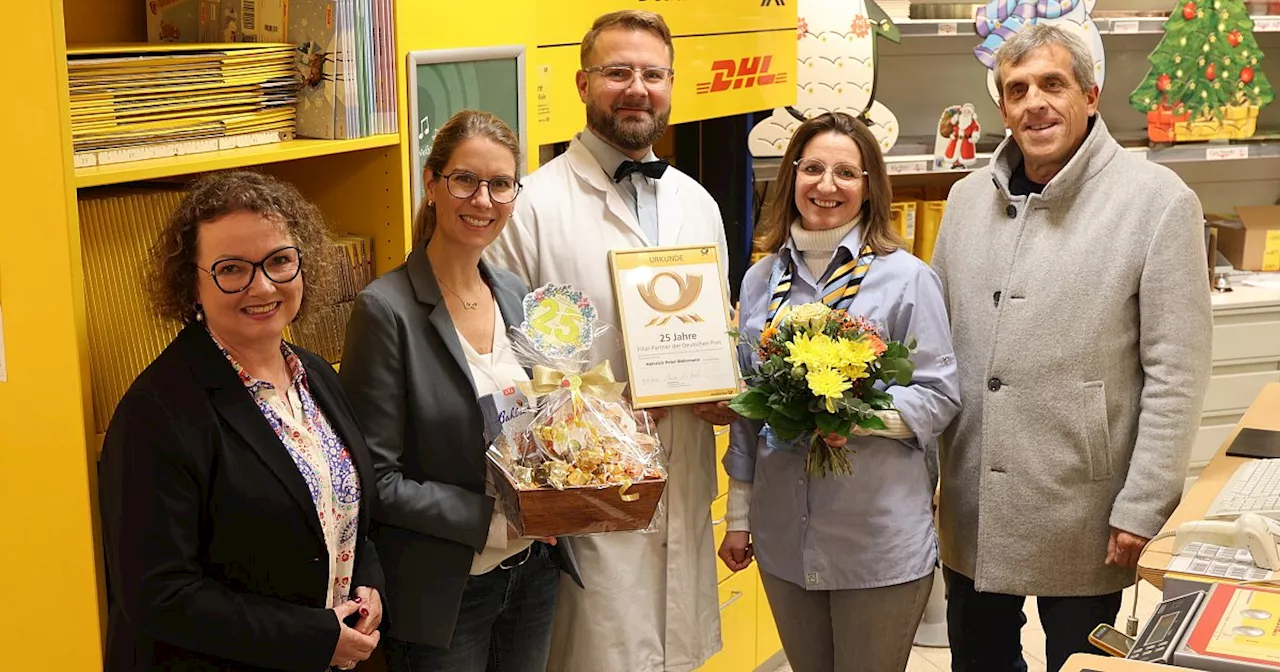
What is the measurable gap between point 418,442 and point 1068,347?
1357mm

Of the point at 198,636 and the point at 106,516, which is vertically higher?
the point at 106,516

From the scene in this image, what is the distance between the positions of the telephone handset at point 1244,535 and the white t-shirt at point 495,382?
3.82ft

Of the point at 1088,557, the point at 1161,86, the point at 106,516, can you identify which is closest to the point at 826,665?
the point at 1088,557

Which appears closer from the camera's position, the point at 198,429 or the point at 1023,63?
the point at 198,429

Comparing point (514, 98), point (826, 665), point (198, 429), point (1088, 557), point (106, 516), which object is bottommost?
point (826, 665)

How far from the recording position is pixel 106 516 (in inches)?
72.4

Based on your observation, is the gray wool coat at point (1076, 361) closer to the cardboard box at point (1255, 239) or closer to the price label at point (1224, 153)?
the price label at point (1224, 153)

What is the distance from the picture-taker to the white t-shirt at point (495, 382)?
2.28 metres

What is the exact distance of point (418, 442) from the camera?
224 cm

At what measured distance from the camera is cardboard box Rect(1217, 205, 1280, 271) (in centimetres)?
551

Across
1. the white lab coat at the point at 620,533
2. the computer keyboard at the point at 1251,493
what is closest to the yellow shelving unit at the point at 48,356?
the white lab coat at the point at 620,533

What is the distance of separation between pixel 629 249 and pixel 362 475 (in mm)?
763

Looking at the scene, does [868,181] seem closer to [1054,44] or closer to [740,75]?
[1054,44]

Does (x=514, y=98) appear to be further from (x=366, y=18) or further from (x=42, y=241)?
(x=42, y=241)
